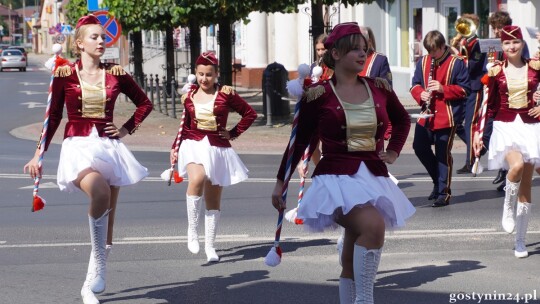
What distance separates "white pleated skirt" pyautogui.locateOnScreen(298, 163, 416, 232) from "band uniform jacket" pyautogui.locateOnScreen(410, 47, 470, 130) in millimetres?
5051

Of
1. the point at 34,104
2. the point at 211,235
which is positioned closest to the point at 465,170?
the point at 211,235

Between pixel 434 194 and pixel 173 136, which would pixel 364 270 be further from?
pixel 173 136

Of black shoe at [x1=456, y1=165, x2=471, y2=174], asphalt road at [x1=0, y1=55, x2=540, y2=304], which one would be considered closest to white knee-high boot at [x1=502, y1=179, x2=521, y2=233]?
asphalt road at [x1=0, y1=55, x2=540, y2=304]

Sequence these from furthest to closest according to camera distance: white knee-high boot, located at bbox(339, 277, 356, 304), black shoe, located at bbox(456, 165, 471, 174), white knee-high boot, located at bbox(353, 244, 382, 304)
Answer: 1. black shoe, located at bbox(456, 165, 471, 174)
2. white knee-high boot, located at bbox(339, 277, 356, 304)
3. white knee-high boot, located at bbox(353, 244, 382, 304)

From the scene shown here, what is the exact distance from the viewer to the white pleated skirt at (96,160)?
725 cm

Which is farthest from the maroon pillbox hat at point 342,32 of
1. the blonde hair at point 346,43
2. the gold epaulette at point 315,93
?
the gold epaulette at point 315,93

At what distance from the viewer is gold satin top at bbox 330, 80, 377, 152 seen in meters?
6.22

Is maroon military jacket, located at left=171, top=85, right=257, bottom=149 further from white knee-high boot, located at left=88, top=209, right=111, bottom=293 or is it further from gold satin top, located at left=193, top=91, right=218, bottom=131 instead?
white knee-high boot, located at left=88, top=209, right=111, bottom=293

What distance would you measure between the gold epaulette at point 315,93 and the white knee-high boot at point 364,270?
89 cm

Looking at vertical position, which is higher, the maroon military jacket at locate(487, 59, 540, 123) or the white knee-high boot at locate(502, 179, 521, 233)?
the maroon military jacket at locate(487, 59, 540, 123)

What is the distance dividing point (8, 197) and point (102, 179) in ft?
19.4

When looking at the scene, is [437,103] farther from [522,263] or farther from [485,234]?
[522,263]

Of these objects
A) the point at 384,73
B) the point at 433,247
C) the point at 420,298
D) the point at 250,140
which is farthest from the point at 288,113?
the point at 420,298

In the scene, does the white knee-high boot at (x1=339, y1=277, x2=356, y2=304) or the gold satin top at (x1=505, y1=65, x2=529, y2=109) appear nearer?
the white knee-high boot at (x1=339, y1=277, x2=356, y2=304)
